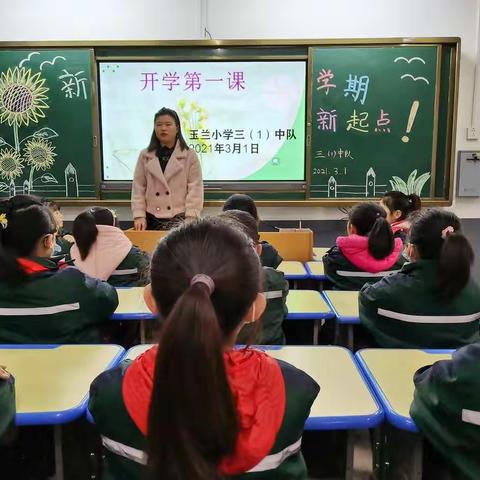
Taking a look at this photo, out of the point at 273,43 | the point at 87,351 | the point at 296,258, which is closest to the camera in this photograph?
the point at 87,351

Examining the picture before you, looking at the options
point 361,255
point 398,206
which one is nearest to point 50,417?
point 361,255

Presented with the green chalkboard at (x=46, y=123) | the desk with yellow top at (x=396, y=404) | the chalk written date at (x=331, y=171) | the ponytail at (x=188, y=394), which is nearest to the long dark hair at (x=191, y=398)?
the ponytail at (x=188, y=394)

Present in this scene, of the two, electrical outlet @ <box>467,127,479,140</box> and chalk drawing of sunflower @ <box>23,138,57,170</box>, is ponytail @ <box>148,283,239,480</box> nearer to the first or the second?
chalk drawing of sunflower @ <box>23,138,57,170</box>

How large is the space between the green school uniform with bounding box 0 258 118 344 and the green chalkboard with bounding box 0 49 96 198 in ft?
8.37

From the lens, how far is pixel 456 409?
104cm

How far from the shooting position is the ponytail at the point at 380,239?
2412 mm

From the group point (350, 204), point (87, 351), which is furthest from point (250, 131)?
point (87, 351)

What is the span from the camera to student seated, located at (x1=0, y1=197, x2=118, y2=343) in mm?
1748

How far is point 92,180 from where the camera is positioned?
4215mm

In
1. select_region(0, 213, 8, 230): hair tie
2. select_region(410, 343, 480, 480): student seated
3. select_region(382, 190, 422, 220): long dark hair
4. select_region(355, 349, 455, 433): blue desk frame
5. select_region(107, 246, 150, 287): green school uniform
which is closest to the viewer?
select_region(410, 343, 480, 480): student seated

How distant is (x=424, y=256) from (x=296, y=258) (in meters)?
1.39

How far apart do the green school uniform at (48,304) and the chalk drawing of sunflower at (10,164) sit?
2719 mm

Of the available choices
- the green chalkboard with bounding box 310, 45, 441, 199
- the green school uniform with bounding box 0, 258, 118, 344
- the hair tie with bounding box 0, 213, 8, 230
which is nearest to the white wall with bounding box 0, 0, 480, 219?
the green chalkboard with bounding box 310, 45, 441, 199

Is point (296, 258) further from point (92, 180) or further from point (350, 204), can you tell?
point (92, 180)
